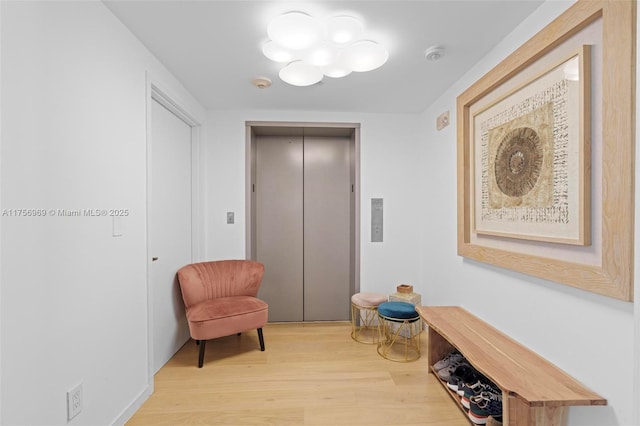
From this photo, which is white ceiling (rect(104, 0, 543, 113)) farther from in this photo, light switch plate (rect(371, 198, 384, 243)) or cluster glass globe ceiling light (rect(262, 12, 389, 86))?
light switch plate (rect(371, 198, 384, 243))

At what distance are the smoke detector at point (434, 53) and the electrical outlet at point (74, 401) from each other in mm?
2709

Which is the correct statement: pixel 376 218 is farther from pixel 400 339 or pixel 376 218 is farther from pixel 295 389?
pixel 295 389

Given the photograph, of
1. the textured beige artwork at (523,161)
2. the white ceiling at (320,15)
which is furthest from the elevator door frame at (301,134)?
the textured beige artwork at (523,161)

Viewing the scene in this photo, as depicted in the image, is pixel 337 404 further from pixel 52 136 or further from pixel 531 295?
pixel 52 136

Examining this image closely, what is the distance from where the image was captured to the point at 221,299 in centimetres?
265

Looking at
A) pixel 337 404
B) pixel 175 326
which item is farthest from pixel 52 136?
pixel 337 404

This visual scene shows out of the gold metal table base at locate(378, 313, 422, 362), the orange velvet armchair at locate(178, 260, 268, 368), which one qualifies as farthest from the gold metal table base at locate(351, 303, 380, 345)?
the orange velvet armchair at locate(178, 260, 268, 368)

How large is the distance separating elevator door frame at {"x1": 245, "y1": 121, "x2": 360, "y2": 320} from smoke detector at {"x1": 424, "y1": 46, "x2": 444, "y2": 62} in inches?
49.4

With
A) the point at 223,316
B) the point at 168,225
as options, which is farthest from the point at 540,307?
the point at 168,225

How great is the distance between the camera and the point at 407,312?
242cm

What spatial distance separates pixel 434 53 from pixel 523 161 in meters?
0.92

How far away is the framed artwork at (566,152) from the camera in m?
1.09

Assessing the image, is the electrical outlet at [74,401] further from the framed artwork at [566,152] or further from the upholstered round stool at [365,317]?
the framed artwork at [566,152]

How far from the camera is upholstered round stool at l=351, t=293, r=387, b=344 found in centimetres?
276
